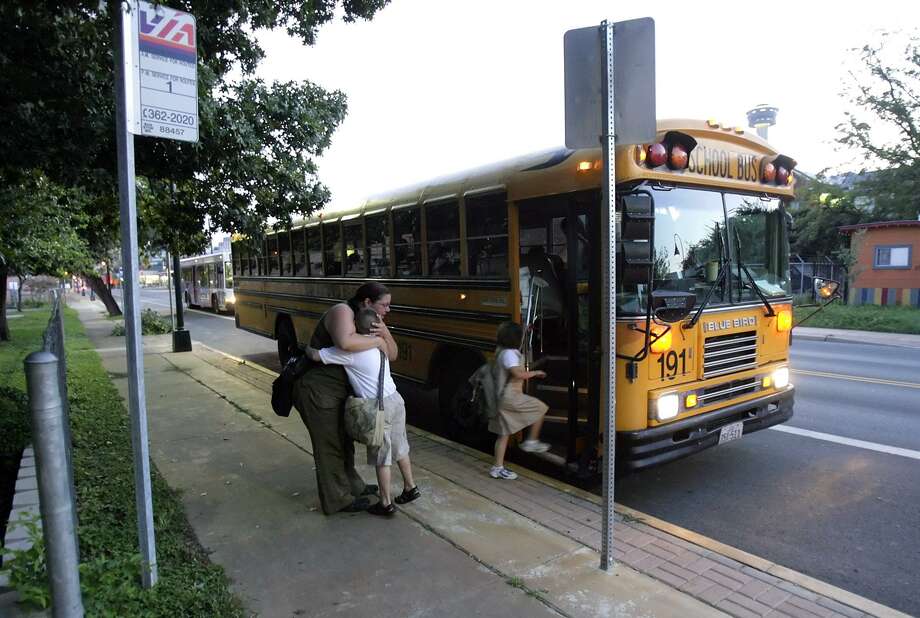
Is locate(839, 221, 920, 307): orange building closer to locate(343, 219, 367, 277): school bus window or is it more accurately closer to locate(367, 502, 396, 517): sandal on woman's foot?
locate(343, 219, 367, 277): school bus window

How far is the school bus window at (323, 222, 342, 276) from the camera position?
8492 mm

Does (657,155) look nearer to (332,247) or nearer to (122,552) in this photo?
(122,552)

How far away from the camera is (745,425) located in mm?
4988

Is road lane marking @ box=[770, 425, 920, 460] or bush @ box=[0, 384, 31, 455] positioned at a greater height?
bush @ box=[0, 384, 31, 455]

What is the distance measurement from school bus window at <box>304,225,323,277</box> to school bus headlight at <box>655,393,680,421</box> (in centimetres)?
600

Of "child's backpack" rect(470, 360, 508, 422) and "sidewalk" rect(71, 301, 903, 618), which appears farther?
"child's backpack" rect(470, 360, 508, 422)

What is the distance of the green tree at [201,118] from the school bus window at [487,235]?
2.38 m

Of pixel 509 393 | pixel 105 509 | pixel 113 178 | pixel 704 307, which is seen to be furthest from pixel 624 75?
pixel 113 178

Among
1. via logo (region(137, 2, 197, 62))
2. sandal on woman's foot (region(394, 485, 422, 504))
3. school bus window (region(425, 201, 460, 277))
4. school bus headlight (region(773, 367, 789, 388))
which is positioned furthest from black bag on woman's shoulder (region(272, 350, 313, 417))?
school bus headlight (region(773, 367, 789, 388))

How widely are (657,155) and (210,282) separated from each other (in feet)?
95.4

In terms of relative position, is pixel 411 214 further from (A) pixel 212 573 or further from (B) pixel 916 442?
(B) pixel 916 442

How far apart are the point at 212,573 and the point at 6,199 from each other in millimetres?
6511

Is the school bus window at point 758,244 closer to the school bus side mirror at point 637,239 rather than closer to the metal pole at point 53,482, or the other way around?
the school bus side mirror at point 637,239

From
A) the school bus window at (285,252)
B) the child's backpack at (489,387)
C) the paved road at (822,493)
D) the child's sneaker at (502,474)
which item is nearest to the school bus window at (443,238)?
the child's backpack at (489,387)
